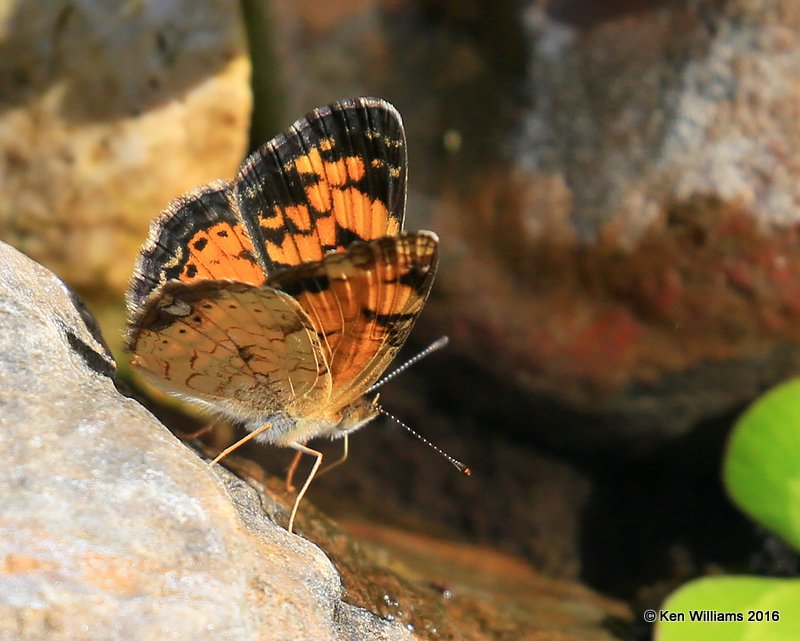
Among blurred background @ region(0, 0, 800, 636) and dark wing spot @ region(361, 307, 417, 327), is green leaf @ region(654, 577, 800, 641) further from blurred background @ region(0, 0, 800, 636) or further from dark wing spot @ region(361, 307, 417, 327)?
dark wing spot @ region(361, 307, 417, 327)

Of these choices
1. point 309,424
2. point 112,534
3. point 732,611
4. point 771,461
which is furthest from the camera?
point 771,461

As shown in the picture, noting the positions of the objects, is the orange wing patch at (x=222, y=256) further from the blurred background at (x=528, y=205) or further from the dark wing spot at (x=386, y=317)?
the blurred background at (x=528, y=205)

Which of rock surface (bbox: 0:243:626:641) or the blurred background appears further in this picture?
the blurred background

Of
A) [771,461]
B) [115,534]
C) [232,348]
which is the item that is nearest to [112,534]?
[115,534]

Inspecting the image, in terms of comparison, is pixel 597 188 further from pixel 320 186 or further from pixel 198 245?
pixel 198 245

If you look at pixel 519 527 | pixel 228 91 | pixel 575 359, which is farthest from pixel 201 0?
pixel 519 527

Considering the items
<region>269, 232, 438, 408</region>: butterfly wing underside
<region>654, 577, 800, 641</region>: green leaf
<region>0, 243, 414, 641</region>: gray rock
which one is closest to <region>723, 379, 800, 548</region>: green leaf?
<region>654, 577, 800, 641</region>: green leaf

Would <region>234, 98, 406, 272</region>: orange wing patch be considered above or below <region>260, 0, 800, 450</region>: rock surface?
below
